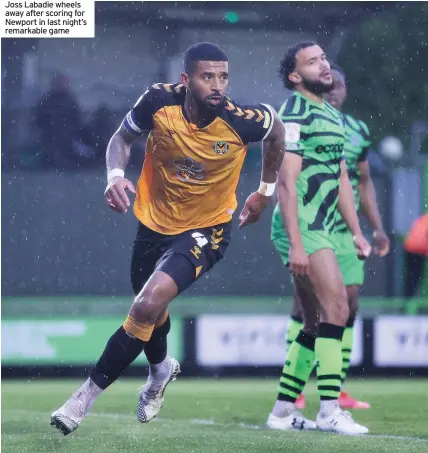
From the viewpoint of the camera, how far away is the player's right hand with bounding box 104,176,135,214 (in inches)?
188

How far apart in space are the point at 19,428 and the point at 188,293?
4.35 meters

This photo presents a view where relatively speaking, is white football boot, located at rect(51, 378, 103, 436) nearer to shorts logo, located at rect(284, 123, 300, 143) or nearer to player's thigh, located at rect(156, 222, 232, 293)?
player's thigh, located at rect(156, 222, 232, 293)

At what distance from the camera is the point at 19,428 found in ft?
20.1

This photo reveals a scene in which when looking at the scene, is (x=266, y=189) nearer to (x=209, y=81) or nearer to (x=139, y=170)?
(x=209, y=81)

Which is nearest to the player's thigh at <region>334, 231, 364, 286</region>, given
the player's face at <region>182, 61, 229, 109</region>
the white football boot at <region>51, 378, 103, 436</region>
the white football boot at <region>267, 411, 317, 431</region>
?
the white football boot at <region>267, 411, 317, 431</region>

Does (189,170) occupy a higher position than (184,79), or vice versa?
(184,79)

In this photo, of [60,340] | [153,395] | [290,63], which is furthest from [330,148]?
[60,340]

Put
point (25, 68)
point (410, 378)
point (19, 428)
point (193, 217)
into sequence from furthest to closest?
point (25, 68) < point (410, 378) < point (19, 428) < point (193, 217)

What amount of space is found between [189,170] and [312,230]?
2.71ft

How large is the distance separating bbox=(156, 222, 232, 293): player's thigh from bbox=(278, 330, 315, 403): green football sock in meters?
0.94

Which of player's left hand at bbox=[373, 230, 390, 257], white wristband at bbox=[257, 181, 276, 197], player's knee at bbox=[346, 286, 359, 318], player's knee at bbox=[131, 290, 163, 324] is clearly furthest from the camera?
player's left hand at bbox=[373, 230, 390, 257]

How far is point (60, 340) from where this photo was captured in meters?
9.40

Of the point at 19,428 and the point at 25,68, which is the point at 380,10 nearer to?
the point at 25,68

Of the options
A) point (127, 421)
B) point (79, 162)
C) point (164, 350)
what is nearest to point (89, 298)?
point (79, 162)
